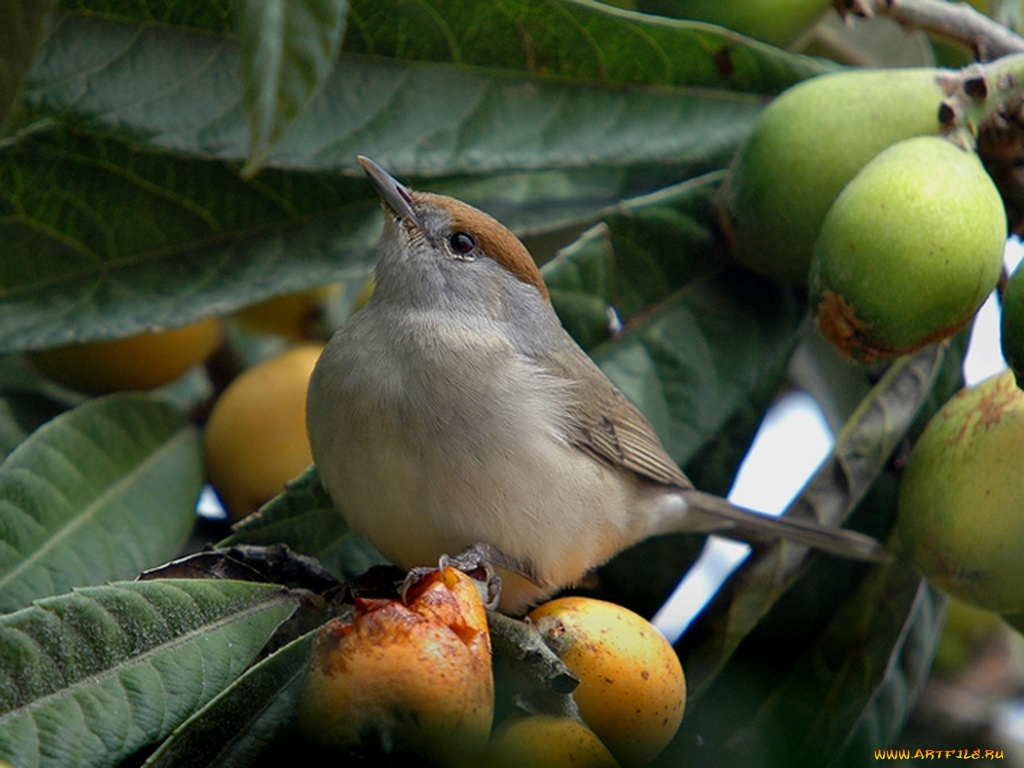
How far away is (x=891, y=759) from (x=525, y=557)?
120 centimetres

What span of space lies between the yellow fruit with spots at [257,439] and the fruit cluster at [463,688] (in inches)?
42.4

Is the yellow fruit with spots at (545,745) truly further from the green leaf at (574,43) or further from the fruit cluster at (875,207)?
the green leaf at (574,43)

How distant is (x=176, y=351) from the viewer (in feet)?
9.59

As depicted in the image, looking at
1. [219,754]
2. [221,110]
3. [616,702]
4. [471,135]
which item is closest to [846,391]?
[471,135]

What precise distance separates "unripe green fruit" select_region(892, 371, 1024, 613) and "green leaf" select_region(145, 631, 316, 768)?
56.6 inches

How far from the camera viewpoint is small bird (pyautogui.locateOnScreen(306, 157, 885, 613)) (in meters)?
2.37

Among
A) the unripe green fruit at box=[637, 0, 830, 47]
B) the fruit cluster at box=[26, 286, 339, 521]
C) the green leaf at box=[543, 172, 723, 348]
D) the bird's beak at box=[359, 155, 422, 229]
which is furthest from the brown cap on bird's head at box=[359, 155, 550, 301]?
the unripe green fruit at box=[637, 0, 830, 47]

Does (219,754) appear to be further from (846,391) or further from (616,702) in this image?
(846,391)

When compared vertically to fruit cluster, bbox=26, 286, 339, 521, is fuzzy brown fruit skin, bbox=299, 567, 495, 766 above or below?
above

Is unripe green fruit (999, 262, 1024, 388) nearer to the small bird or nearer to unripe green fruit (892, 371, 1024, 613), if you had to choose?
unripe green fruit (892, 371, 1024, 613)

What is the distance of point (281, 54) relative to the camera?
1.38 metres

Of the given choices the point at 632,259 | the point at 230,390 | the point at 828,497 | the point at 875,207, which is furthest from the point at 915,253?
the point at 230,390

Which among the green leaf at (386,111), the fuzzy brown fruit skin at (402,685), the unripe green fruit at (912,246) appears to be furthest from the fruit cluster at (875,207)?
the fuzzy brown fruit skin at (402,685)

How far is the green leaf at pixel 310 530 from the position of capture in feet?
7.26
